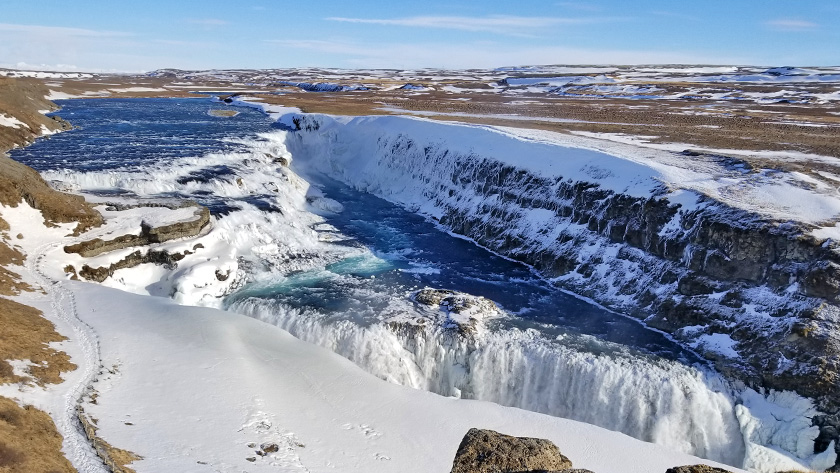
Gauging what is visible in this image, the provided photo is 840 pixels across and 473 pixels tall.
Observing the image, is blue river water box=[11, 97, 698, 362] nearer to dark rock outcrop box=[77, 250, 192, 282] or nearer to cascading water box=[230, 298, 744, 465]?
cascading water box=[230, 298, 744, 465]

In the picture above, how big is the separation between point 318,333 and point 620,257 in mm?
12699

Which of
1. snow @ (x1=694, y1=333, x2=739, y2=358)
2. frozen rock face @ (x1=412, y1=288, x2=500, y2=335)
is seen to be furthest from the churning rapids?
snow @ (x1=694, y1=333, x2=739, y2=358)

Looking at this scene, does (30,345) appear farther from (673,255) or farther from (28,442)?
(673,255)

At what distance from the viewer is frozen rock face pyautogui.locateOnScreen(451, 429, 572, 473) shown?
7.26 m

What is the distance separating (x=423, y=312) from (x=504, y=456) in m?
12.0

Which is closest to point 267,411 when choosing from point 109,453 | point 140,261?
point 109,453

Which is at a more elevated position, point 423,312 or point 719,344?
point 423,312

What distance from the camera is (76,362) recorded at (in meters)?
13.5

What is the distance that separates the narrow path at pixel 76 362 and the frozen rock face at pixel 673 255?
16.4 meters

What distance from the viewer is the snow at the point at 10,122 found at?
40750 mm

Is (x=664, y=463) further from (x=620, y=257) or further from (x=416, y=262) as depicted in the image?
(x=416, y=262)

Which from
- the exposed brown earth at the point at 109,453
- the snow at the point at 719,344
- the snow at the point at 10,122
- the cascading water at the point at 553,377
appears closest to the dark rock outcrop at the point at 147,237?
the cascading water at the point at 553,377

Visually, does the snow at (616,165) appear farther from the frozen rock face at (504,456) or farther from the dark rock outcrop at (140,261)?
the dark rock outcrop at (140,261)

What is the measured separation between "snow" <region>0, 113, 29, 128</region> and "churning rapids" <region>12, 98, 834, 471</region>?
7199 mm
